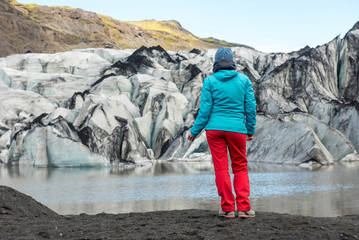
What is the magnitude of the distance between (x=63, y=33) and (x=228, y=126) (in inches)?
3887

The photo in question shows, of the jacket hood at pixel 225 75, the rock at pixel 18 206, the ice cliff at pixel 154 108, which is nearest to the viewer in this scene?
the jacket hood at pixel 225 75

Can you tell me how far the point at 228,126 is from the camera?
4789 millimetres

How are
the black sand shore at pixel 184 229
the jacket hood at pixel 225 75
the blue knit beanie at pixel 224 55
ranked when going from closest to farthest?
the black sand shore at pixel 184 229 < the jacket hood at pixel 225 75 < the blue knit beanie at pixel 224 55

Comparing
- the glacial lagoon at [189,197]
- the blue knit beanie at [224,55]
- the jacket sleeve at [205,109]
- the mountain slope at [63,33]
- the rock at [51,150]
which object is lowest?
the rock at [51,150]

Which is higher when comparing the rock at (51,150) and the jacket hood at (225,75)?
the jacket hood at (225,75)

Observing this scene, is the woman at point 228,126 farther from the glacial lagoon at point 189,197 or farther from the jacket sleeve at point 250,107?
the glacial lagoon at point 189,197

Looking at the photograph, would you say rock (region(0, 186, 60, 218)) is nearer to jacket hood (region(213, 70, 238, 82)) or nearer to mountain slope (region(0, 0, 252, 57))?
jacket hood (region(213, 70, 238, 82))

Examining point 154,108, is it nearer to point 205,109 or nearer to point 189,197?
point 189,197

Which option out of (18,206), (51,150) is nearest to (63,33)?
(51,150)

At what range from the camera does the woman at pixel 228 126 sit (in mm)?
4777

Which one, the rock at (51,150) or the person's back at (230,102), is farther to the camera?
the rock at (51,150)

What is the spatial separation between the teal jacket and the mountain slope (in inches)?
3250

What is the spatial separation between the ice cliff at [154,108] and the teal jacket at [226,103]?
82.6 feet

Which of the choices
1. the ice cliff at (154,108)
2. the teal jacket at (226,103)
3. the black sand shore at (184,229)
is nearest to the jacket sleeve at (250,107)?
the teal jacket at (226,103)
